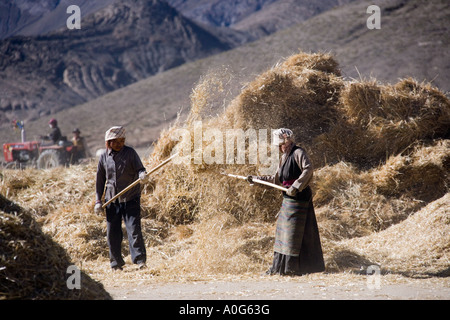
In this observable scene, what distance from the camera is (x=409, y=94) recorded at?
24.3 ft

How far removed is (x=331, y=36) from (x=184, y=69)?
9112 millimetres

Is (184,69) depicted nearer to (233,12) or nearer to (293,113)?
(293,113)

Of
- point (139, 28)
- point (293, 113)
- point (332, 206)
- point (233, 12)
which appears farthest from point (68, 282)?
point (233, 12)

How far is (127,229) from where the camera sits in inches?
208

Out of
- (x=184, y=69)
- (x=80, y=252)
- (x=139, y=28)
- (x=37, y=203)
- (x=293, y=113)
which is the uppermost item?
(x=139, y=28)

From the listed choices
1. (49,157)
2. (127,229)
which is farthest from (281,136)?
(49,157)

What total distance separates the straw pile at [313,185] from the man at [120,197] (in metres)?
0.31

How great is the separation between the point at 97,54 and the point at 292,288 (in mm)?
38599

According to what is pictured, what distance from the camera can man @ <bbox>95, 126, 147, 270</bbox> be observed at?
5230mm

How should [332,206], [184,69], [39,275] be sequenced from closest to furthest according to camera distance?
[39,275] → [332,206] → [184,69]

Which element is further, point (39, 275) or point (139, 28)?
point (139, 28)
